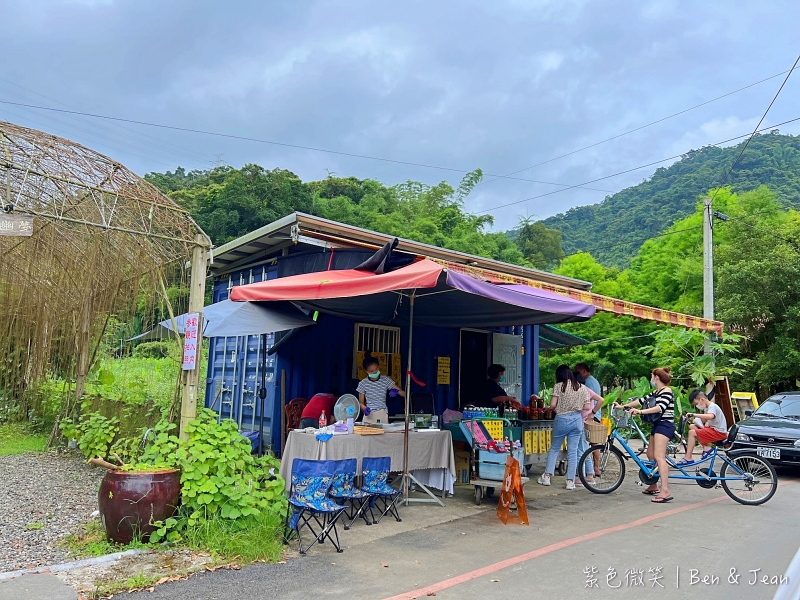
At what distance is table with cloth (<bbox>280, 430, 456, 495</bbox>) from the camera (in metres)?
6.05

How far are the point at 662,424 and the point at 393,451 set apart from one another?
3.17 metres

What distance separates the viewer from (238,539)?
15.8ft

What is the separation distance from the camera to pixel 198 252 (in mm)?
6422

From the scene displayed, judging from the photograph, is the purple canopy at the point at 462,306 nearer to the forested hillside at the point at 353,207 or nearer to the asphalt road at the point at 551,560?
the asphalt road at the point at 551,560

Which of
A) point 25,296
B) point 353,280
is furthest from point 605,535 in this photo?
point 25,296

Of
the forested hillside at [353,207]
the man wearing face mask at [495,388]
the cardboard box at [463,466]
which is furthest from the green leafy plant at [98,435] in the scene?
the forested hillside at [353,207]

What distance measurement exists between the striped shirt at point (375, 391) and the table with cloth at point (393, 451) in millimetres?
605

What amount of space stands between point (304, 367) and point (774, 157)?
114 ft

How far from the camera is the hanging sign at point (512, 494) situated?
6184mm

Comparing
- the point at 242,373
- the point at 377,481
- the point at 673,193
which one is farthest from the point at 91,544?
the point at 673,193

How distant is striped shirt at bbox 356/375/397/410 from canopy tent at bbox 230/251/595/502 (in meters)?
0.38

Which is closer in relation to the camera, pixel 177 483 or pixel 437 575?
pixel 437 575

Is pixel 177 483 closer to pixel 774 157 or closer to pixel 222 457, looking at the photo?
pixel 222 457

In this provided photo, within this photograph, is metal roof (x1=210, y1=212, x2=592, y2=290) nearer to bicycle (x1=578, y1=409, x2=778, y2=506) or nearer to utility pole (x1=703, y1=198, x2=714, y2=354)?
bicycle (x1=578, y1=409, x2=778, y2=506)
